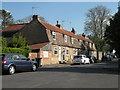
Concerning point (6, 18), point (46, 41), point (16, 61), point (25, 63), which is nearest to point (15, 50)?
point (46, 41)

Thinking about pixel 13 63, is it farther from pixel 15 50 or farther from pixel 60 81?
pixel 15 50

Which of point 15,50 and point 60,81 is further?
point 15,50

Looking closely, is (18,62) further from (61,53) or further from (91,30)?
(91,30)

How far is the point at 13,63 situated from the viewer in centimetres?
1555

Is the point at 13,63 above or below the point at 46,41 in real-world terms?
below

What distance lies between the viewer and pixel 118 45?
2078 cm

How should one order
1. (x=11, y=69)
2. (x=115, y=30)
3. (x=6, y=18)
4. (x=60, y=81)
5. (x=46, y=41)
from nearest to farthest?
1. (x=60, y=81)
2. (x=11, y=69)
3. (x=115, y=30)
4. (x=46, y=41)
5. (x=6, y=18)

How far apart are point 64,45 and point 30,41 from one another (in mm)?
6619

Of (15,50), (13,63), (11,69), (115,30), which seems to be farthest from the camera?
(15,50)

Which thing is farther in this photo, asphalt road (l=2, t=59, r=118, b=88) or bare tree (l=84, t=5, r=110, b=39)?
bare tree (l=84, t=5, r=110, b=39)

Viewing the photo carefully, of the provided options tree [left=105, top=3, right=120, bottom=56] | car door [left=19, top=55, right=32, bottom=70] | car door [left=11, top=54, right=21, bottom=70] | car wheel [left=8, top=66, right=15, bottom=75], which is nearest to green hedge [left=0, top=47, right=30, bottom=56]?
car door [left=19, top=55, right=32, bottom=70]

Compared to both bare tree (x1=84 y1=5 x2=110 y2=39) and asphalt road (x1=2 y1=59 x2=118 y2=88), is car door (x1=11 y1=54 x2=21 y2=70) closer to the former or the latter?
asphalt road (x1=2 y1=59 x2=118 y2=88)

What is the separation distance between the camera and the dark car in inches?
594

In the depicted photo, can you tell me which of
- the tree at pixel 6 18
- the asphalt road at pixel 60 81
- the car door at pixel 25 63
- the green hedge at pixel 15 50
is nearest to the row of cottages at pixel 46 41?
the green hedge at pixel 15 50
